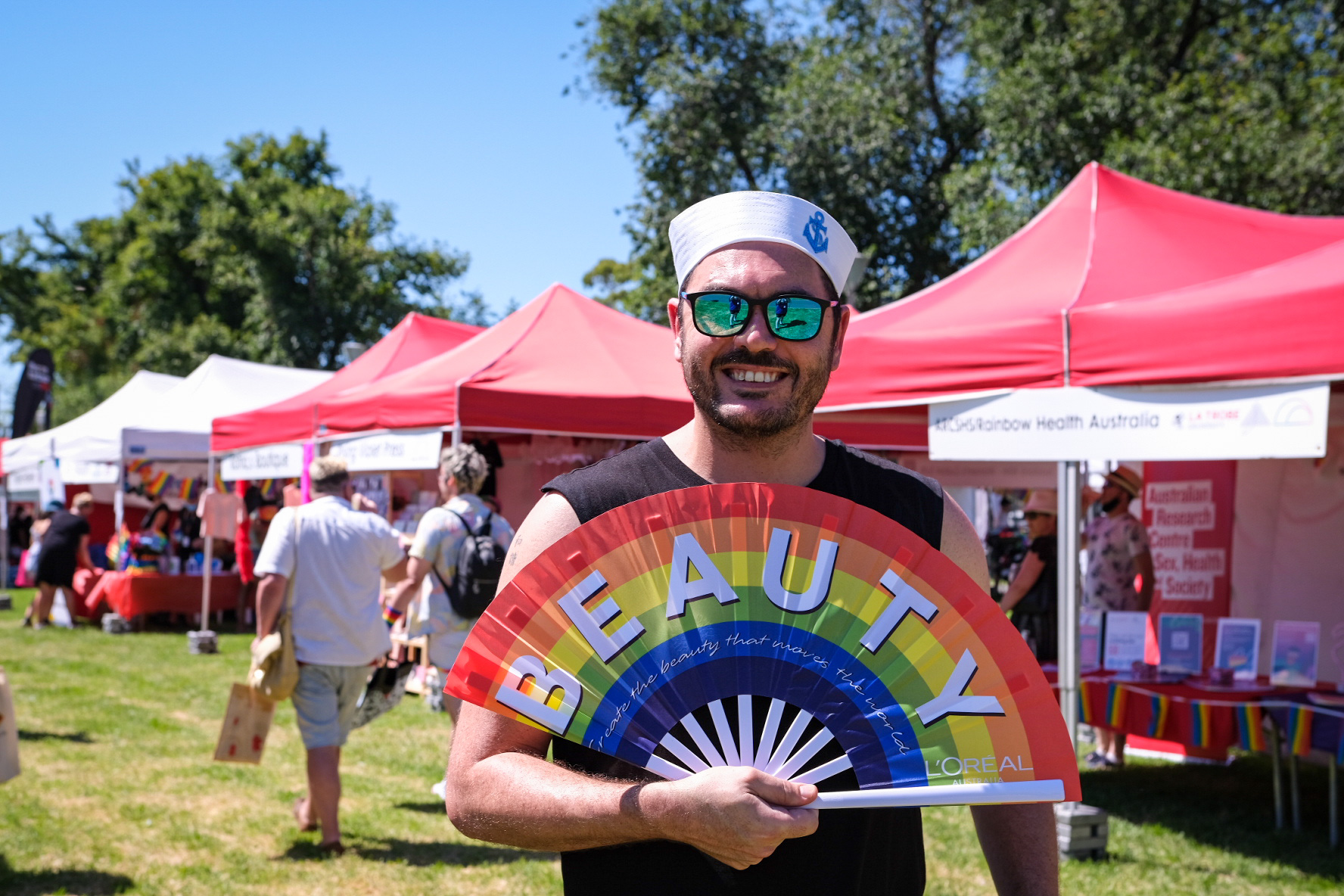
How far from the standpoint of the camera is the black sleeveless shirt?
142 centimetres

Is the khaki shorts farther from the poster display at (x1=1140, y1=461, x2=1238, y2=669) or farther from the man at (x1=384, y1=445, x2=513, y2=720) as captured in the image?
the poster display at (x1=1140, y1=461, x2=1238, y2=669)

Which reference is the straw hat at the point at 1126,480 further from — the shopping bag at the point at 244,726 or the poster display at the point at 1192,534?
the shopping bag at the point at 244,726

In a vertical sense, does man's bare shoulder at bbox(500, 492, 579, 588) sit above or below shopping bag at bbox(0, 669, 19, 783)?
above

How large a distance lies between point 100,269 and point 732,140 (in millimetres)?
31320

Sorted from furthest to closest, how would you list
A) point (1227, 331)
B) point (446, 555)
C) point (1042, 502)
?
1. point (1042, 502)
2. point (446, 555)
3. point (1227, 331)

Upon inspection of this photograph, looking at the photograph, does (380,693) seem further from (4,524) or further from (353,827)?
(4,524)

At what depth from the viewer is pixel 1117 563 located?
24.2ft

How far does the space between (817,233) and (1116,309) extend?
3913 millimetres

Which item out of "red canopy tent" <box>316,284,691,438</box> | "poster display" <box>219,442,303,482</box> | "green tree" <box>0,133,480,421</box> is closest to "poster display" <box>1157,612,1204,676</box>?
"red canopy tent" <box>316,284,691,438</box>

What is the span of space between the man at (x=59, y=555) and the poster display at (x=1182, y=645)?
42.2ft

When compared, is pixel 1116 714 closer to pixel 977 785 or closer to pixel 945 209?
pixel 977 785

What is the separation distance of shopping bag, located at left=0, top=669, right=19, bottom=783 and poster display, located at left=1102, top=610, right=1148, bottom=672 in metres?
5.39

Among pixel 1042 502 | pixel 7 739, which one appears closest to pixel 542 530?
pixel 7 739

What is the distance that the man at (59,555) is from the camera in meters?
14.3
